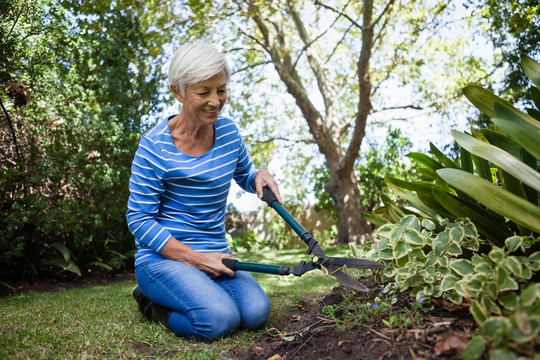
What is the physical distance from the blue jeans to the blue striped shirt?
5.8 inches

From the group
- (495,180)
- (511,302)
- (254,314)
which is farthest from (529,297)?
(254,314)

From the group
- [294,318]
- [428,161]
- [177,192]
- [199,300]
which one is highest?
[428,161]

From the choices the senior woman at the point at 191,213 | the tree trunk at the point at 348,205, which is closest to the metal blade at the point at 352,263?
the senior woman at the point at 191,213

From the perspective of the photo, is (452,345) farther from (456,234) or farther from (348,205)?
(348,205)

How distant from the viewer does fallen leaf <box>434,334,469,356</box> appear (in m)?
1.33

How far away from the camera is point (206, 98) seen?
2.56 meters

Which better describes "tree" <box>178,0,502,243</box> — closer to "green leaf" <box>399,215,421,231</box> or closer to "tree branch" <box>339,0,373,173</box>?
"tree branch" <box>339,0,373,173</box>

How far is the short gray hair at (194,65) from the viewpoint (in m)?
2.50

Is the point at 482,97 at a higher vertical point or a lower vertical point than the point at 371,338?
higher

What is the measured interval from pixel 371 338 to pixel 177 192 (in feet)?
5.02

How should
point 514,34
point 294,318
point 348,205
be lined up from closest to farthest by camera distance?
point 294,318
point 514,34
point 348,205

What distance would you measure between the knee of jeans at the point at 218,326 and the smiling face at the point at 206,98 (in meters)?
1.12

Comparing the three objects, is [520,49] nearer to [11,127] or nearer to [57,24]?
[57,24]

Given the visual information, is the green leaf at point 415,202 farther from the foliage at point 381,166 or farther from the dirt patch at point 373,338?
the foliage at point 381,166
